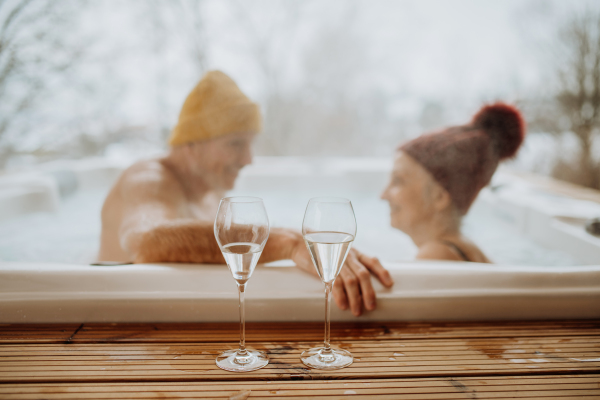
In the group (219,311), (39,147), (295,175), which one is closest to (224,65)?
(295,175)

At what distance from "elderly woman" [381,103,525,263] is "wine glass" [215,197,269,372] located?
79 cm

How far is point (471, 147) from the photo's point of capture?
1.24 m

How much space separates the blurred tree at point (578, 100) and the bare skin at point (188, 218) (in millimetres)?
2628

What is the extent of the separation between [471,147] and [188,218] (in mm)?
936

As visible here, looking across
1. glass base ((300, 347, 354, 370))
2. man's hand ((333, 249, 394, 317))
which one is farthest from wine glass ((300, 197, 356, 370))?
man's hand ((333, 249, 394, 317))

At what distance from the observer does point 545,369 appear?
1.66 feet

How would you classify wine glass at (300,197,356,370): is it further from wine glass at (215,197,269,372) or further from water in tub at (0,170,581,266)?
water in tub at (0,170,581,266)

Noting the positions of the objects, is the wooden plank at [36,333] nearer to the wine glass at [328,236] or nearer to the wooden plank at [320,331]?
the wooden plank at [320,331]

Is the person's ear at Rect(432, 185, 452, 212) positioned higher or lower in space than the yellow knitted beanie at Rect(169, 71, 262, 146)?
lower

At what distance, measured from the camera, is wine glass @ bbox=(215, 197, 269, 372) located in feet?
1.61

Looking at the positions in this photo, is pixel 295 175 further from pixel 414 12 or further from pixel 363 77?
Answer: pixel 414 12

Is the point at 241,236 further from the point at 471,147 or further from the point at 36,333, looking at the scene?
the point at 471,147

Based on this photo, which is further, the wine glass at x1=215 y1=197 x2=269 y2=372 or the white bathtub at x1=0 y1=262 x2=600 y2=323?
the white bathtub at x1=0 y1=262 x2=600 y2=323

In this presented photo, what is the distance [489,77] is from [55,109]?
10.5 feet
